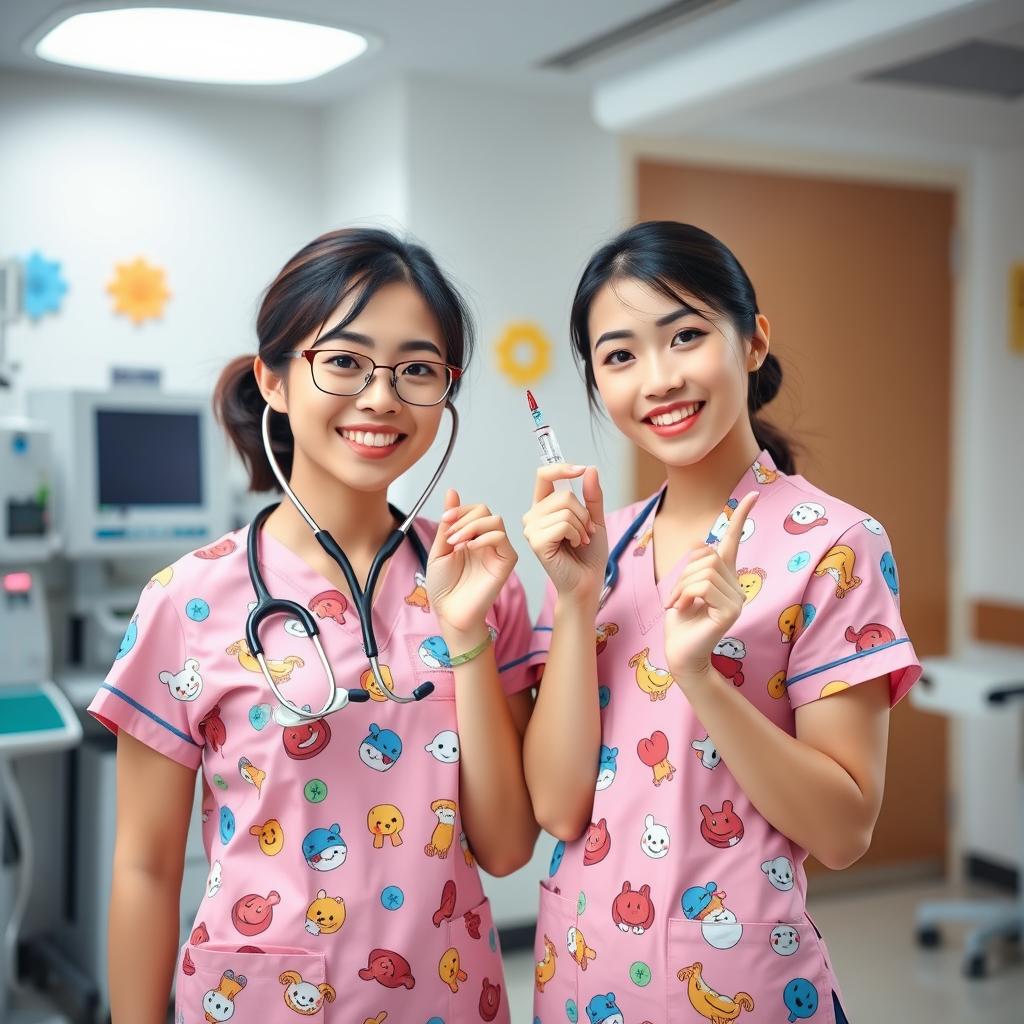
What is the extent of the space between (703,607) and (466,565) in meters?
0.29

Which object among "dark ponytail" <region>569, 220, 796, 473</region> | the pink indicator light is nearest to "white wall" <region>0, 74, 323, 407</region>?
the pink indicator light

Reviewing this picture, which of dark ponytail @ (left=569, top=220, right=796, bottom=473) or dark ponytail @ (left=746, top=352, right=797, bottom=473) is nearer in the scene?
dark ponytail @ (left=569, top=220, right=796, bottom=473)

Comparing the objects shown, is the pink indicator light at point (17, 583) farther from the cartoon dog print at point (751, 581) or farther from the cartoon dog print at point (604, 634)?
the cartoon dog print at point (751, 581)

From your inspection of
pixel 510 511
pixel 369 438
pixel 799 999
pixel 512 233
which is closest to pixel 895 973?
pixel 510 511

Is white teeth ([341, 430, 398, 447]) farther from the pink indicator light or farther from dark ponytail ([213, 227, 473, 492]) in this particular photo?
the pink indicator light

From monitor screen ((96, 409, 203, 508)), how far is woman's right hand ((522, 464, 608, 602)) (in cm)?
209

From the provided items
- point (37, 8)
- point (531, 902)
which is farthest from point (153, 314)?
point (531, 902)

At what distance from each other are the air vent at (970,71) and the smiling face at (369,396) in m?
2.15

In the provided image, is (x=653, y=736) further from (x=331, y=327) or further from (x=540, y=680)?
(x=331, y=327)

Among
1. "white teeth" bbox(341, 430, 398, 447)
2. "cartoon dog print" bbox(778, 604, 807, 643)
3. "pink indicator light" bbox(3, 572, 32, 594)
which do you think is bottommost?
"pink indicator light" bbox(3, 572, 32, 594)

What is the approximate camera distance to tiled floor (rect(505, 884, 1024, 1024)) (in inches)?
124

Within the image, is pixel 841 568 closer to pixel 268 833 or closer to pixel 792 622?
pixel 792 622

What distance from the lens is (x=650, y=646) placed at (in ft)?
4.43

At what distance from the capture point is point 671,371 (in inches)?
50.5
